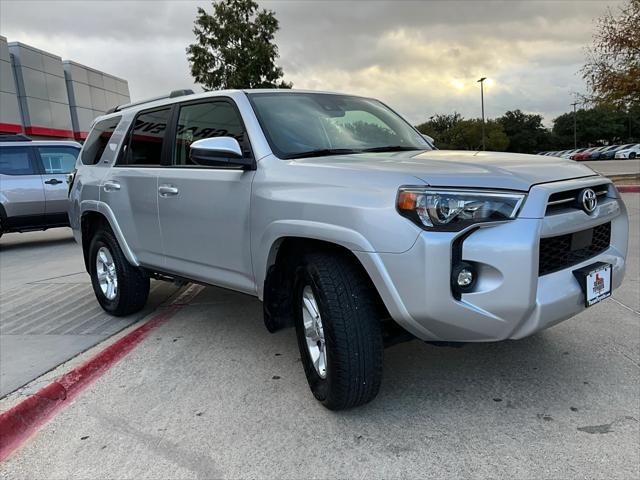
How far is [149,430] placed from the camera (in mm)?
2988

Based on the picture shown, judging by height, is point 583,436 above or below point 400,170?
below

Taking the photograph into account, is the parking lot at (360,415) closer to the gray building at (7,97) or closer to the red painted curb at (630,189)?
the red painted curb at (630,189)

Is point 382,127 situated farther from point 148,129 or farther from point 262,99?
point 148,129

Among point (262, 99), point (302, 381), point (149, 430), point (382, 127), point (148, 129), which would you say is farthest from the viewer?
point (148, 129)

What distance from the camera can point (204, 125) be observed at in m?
3.99

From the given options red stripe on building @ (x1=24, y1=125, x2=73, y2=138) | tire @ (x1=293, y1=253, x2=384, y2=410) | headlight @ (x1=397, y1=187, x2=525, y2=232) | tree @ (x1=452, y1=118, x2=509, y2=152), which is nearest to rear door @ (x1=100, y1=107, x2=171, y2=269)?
tire @ (x1=293, y1=253, x2=384, y2=410)

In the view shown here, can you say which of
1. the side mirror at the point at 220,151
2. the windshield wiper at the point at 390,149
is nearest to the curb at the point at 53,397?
the side mirror at the point at 220,151

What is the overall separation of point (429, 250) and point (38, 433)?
2.42 metres

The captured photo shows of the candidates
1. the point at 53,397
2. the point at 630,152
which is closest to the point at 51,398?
the point at 53,397

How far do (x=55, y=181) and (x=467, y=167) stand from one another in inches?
381

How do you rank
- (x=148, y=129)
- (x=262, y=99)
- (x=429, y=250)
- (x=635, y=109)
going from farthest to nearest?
(x=635, y=109) → (x=148, y=129) → (x=262, y=99) → (x=429, y=250)

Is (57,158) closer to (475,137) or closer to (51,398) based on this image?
(51,398)

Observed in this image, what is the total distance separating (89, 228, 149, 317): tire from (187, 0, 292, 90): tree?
16.6 metres

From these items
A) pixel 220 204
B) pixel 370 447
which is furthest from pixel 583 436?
pixel 220 204
